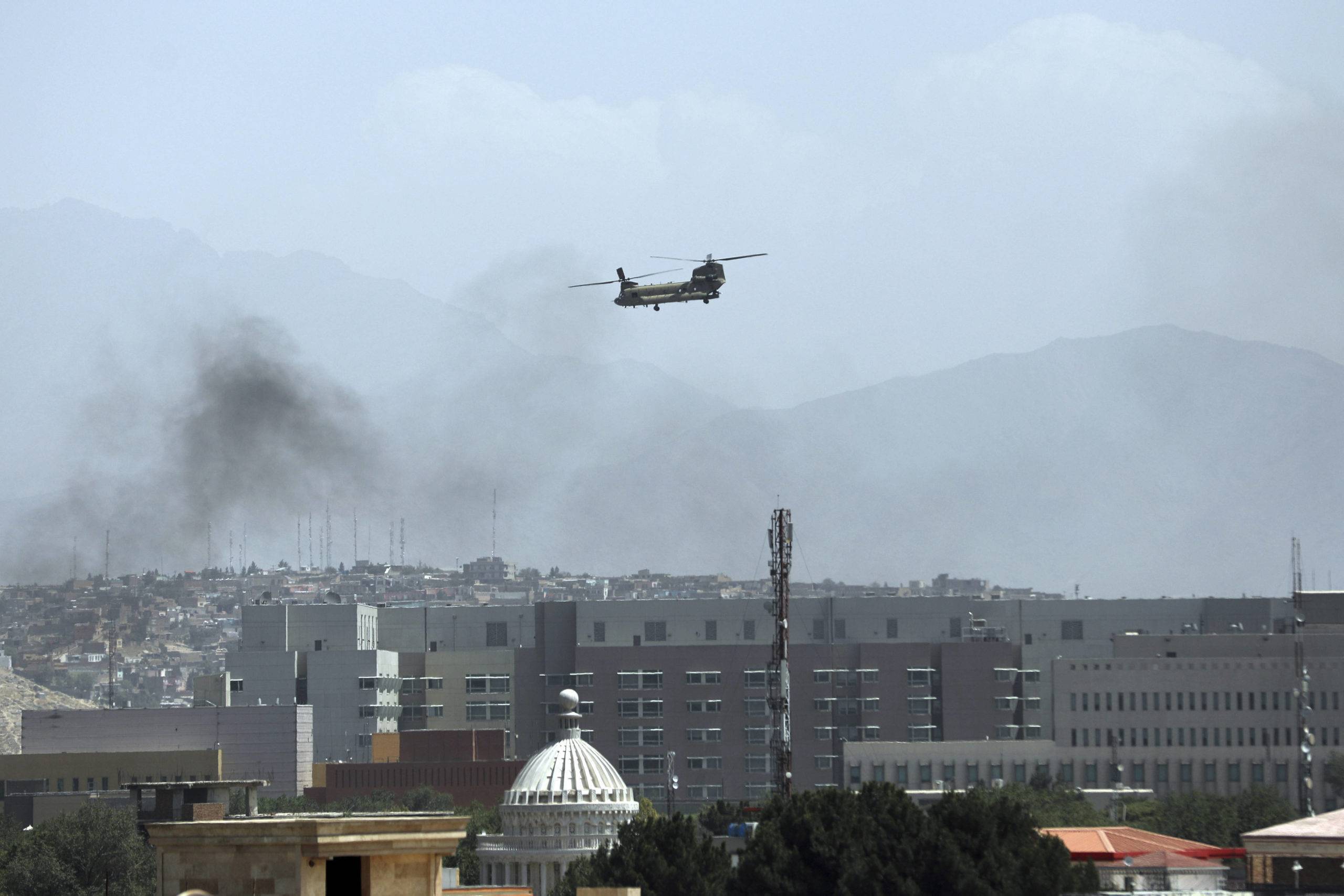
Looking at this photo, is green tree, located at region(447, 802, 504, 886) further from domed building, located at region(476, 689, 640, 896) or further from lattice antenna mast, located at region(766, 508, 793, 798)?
lattice antenna mast, located at region(766, 508, 793, 798)

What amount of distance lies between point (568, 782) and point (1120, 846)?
132ft

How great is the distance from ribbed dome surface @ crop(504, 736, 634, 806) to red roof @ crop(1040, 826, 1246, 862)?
104ft

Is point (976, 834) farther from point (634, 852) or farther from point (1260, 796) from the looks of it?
point (1260, 796)

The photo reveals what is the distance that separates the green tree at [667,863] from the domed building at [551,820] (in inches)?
674

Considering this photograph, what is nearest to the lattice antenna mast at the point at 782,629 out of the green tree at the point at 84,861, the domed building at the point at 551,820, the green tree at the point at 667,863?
the domed building at the point at 551,820

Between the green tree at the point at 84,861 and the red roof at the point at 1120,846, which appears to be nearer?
the red roof at the point at 1120,846

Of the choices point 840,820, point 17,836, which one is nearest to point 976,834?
point 840,820

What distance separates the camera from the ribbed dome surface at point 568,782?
139250mm

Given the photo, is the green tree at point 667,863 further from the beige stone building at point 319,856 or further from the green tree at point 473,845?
the beige stone building at point 319,856

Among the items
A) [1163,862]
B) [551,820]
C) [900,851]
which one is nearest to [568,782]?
[551,820]

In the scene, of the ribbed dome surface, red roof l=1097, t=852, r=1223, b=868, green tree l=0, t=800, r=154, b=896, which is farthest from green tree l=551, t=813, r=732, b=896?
green tree l=0, t=800, r=154, b=896

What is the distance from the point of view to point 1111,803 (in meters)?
197

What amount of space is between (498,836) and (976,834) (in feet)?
134

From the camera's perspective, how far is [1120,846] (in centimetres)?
11050
